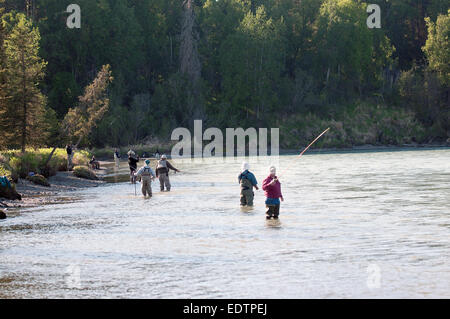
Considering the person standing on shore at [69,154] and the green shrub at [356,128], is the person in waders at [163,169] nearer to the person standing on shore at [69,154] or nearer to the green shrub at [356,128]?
the person standing on shore at [69,154]

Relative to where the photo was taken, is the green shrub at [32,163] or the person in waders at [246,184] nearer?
the person in waders at [246,184]

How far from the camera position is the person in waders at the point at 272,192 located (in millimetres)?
20234

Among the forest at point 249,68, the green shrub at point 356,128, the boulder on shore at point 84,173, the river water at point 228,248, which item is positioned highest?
the forest at point 249,68

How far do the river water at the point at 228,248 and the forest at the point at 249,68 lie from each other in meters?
52.4

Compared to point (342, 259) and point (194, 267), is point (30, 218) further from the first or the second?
point (342, 259)

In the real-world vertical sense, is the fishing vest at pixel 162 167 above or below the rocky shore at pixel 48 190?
above

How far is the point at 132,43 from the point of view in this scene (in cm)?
8650

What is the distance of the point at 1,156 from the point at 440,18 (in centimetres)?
7412

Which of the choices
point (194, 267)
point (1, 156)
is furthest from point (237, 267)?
point (1, 156)

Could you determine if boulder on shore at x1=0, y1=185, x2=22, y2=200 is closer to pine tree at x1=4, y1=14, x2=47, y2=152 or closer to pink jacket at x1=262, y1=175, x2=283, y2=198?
pink jacket at x1=262, y1=175, x2=283, y2=198

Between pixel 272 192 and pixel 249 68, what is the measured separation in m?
70.1

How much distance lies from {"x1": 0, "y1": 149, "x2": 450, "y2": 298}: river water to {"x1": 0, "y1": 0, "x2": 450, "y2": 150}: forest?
5243cm

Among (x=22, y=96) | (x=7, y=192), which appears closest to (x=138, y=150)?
(x=22, y=96)

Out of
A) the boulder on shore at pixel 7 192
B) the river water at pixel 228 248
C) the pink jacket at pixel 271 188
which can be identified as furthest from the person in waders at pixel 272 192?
the boulder on shore at pixel 7 192
